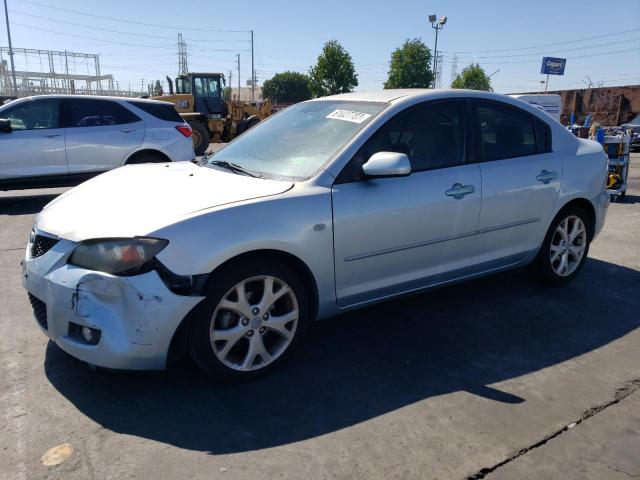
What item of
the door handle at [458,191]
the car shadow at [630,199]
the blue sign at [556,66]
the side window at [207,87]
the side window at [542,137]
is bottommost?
the car shadow at [630,199]

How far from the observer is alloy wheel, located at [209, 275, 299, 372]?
2936 mm

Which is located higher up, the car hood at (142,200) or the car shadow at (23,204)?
the car hood at (142,200)

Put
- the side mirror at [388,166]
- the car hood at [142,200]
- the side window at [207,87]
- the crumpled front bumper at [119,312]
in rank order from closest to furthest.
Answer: the crumpled front bumper at [119,312], the car hood at [142,200], the side mirror at [388,166], the side window at [207,87]

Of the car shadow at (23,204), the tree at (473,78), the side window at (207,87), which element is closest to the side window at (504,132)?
the car shadow at (23,204)

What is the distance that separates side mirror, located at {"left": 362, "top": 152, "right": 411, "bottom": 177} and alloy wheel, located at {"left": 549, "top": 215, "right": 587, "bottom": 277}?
78.0 inches

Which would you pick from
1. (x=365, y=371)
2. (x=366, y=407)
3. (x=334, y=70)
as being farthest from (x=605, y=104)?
(x=334, y=70)

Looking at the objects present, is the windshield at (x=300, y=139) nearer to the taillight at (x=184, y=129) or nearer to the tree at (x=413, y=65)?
the taillight at (x=184, y=129)

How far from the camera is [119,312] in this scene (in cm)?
269

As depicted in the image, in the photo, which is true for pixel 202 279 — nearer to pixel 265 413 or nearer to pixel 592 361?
pixel 265 413

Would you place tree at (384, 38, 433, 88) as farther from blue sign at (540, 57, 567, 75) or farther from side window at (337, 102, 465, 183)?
side window at (337, 102, 465, 183)

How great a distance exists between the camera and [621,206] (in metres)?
8.66

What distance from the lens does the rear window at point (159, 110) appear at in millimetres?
8820

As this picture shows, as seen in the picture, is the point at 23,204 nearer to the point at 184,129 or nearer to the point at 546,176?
the point at 184,129

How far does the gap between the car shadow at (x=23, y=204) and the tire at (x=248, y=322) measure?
20.2ft
